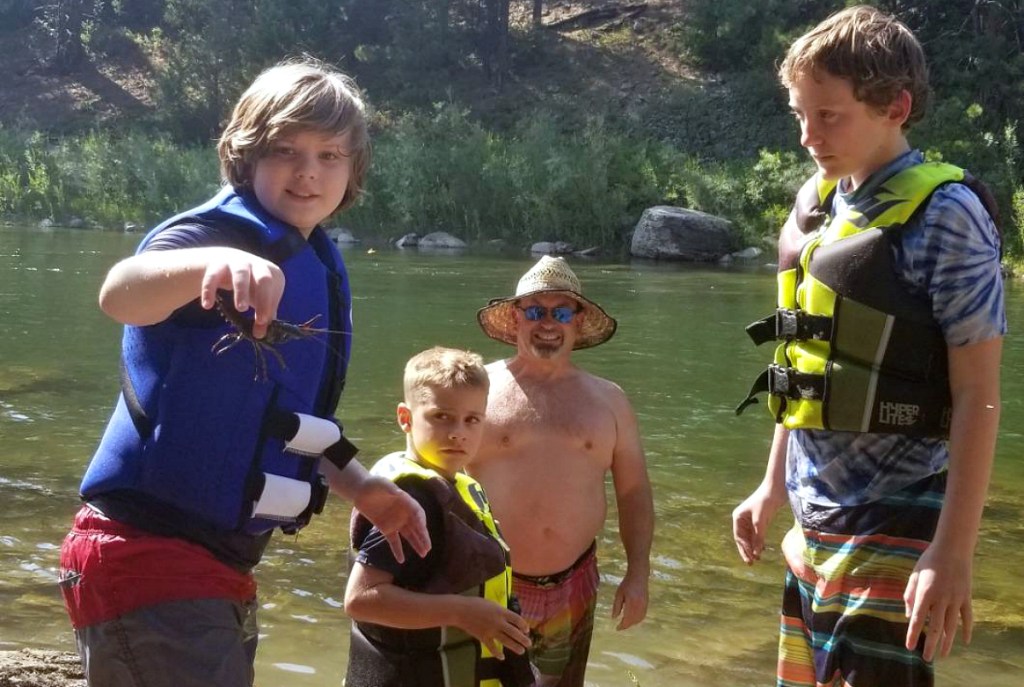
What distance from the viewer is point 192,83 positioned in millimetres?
47719

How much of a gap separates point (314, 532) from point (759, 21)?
3668 cm

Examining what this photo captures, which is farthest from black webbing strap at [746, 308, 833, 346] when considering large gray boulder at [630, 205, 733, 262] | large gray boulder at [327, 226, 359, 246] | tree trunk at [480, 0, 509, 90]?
tree trunk at [480, 0, 509, 90]

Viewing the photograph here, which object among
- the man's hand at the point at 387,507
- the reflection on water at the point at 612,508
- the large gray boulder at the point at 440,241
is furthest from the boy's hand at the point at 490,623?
the large gray boulder at the point at 440,241

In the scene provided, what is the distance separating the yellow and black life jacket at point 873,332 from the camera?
111 inches

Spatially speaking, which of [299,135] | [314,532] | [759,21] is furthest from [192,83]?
[299,135]

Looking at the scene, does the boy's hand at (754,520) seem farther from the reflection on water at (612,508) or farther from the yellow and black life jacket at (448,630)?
the reflection on water at (612,508)

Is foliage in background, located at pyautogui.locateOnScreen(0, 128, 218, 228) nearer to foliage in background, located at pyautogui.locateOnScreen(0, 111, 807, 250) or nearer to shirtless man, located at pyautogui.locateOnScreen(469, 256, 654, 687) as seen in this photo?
foliage in background, located at pyautogui.locateOnScreen(0, 111, 807, 250)

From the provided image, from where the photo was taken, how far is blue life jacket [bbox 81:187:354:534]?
2.51 metres

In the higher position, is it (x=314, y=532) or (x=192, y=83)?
(x=192, y=83)

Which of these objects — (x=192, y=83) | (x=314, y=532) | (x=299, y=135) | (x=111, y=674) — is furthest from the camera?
(x=192, y=83)

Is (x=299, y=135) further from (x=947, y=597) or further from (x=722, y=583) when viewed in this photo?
(x=722, y=583)

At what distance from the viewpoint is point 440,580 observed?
3197mm

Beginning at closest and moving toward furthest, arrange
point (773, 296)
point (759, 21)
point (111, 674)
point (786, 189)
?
point (111, 674) < point (773, 296) < point (786, 189) < point (759, 21)

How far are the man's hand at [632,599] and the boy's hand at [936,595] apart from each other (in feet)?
4.51
